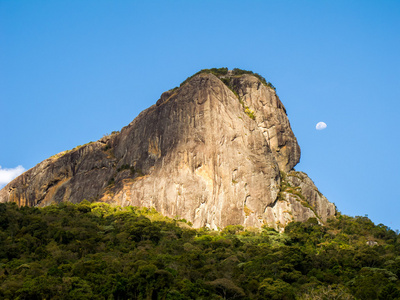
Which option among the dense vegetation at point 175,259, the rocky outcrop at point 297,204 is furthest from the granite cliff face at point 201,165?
the dense vegetation at point 175,259

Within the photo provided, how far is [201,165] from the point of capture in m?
86.8

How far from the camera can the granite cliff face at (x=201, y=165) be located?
84.7 metres

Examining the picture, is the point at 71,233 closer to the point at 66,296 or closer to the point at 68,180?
the point at 66,296

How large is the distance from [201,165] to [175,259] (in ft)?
91.9

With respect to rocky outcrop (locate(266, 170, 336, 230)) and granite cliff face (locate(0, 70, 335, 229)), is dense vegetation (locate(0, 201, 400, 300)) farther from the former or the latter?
granite cliff face (locate(0, 70, 335, 229))

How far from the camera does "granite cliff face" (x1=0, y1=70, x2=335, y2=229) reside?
84688mm

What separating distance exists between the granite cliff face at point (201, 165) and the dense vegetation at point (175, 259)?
12.1 feet

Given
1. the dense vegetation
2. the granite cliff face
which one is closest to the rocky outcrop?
the granite cliff face

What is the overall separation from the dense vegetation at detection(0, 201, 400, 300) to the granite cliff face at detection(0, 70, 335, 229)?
3.68m

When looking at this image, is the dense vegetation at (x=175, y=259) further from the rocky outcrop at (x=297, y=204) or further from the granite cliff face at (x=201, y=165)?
the granite cliff face at (x=201, y=165)

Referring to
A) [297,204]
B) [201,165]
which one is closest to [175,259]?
[201,165]

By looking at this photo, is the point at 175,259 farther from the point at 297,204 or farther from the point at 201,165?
the point at 297,204

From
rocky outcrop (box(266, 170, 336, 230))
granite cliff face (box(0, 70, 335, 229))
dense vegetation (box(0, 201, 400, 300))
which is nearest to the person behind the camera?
dense vegetation (box(0, 201, 400, 300))

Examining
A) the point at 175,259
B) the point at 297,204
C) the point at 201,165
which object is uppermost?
the point at 201,165
